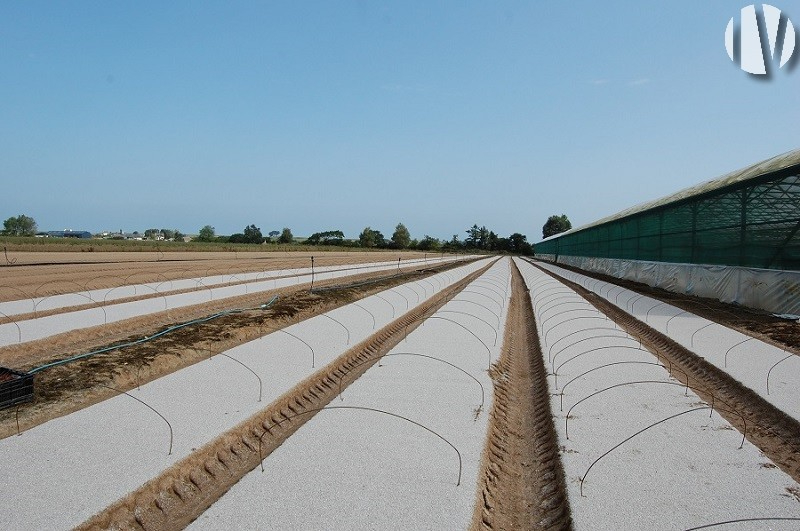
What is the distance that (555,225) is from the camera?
14175 centimetres

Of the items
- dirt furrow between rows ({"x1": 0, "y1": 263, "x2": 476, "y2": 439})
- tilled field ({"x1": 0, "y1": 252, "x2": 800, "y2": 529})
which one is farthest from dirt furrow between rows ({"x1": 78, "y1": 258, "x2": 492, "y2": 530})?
dirt furrow between rows ({"x1": 0, "y1": 263, "x2": 476, "y2": 439})

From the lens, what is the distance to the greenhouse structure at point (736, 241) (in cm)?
1445

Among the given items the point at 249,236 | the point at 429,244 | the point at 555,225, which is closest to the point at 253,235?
the point at 249,236

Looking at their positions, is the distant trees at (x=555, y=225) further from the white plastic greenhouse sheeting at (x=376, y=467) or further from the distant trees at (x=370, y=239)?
the white plastic greenhouse sheeting at (x=376, y=467)

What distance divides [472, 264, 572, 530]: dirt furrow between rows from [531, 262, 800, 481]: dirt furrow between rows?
7.72 ft

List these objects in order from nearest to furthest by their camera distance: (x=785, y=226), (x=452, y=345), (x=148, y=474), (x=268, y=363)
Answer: (x=148, y=474)
(x=268, y=363)
(x=452, y=345)
(x=785, y=226)

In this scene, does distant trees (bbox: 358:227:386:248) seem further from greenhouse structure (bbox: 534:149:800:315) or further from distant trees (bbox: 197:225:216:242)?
greenhouse structure (bbox: 534:149:800:315)

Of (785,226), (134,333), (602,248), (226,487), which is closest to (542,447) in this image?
(226,487)

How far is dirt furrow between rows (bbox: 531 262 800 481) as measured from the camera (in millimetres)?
5301

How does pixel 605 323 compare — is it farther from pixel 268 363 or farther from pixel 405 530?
pixel 405 530

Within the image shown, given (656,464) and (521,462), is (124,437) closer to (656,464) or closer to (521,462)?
(521,462)

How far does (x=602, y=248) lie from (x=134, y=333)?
3507cm

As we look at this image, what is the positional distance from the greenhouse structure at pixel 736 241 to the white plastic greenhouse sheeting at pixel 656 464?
10286mm

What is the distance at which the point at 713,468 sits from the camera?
4.68 m
